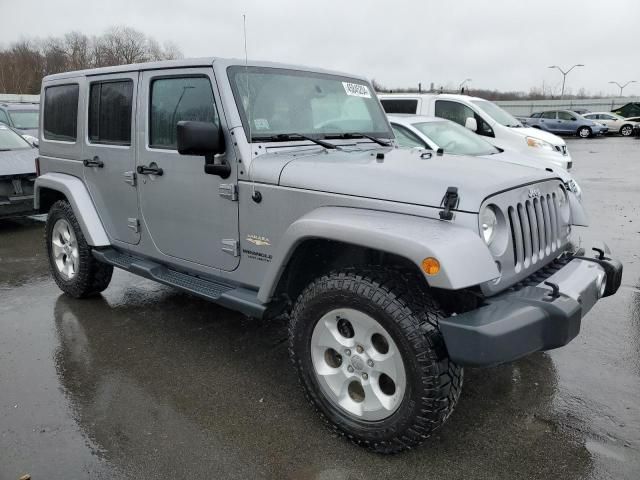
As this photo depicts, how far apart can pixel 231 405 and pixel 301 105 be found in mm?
2005

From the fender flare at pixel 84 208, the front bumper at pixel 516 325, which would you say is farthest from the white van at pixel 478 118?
the front bumper at pixel 516 325

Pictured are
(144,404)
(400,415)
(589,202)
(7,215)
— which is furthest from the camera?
(589,202)

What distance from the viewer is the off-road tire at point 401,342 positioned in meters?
2.48

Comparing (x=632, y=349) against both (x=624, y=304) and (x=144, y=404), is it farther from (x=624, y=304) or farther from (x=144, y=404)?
(x=144, y=404)

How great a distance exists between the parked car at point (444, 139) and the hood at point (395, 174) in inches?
165

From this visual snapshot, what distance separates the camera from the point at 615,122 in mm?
31641

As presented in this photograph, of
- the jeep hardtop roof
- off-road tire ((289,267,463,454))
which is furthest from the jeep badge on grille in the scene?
the jeep hardtop roof

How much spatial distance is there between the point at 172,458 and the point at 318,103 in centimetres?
244

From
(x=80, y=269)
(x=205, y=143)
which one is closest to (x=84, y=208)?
(x=80, y=269)

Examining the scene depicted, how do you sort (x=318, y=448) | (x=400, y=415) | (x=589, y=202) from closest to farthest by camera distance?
(x=400, y=415) < (x=318, y=448) < (x=589, y=202)

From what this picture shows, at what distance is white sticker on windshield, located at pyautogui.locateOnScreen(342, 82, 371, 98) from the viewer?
13.6ft

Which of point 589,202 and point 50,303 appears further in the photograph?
point 589,202

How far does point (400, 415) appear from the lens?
2617 mm

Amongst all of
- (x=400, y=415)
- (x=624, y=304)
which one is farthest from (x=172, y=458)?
(x=624, y=304)
